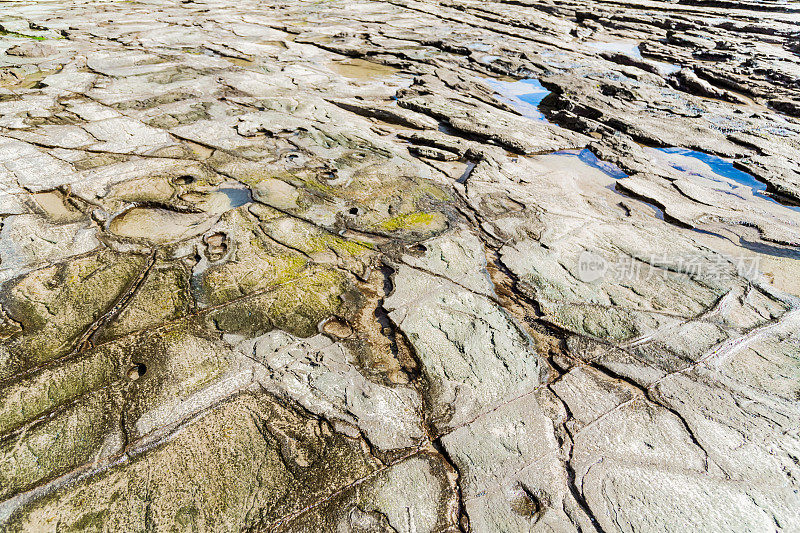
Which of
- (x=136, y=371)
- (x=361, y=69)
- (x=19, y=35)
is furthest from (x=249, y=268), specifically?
(x=19, y=35)

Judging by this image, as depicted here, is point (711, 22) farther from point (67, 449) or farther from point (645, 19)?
point (67, 449)

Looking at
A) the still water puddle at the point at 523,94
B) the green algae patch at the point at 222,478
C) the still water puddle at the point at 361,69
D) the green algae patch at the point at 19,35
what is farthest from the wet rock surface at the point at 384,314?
the green algae patch at the point at 19,35

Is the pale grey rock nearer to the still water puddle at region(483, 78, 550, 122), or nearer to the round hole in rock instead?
the round hole in rock

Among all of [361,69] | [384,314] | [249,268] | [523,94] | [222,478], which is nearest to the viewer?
[222,478]

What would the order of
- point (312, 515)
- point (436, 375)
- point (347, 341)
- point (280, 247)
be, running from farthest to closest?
point (280, 247), point (347, 341), point (436, 375), point (312, 515)

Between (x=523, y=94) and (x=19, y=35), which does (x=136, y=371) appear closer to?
(x=523, y=94)

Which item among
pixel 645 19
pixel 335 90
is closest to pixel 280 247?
pixel 335 90

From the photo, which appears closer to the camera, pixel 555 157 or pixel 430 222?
pixel 430 222
